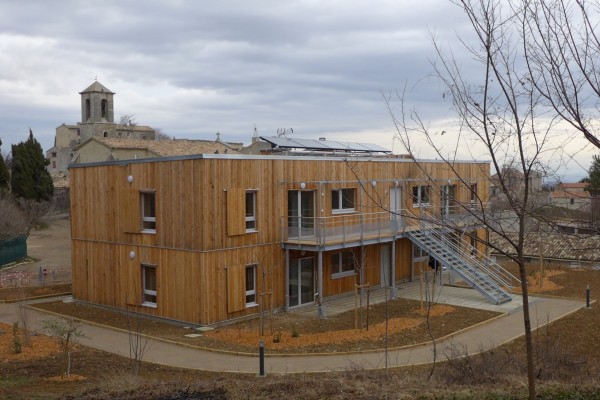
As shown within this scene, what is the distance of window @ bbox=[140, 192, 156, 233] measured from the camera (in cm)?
2155

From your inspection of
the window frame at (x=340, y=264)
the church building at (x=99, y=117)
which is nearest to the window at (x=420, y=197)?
the window frame at (x=340, y=264)

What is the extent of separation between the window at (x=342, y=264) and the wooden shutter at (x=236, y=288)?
16.3ft

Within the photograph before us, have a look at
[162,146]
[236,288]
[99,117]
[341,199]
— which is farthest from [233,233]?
[99,117]

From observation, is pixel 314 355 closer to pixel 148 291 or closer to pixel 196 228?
pixel 196 228

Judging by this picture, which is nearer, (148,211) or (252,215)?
(252,215)

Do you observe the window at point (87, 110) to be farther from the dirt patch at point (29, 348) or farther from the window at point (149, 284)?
the dirt patch at point (29, 348)

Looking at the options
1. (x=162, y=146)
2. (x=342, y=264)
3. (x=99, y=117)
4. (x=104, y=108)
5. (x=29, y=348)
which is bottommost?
(x=29, y=348)

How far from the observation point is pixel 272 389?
1057 centimetres

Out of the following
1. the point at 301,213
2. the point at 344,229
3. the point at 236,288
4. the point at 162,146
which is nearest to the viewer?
the point at 236,288

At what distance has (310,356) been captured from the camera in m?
16.1

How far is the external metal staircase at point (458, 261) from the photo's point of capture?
2350cm

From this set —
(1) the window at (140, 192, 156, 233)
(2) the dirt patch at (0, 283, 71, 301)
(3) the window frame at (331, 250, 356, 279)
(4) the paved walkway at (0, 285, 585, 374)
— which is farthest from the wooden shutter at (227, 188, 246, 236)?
(2) the dirt patch at (0, 283, 71, 301)

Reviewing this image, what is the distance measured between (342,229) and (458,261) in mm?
5080

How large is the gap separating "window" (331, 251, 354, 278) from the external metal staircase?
2.56 m
